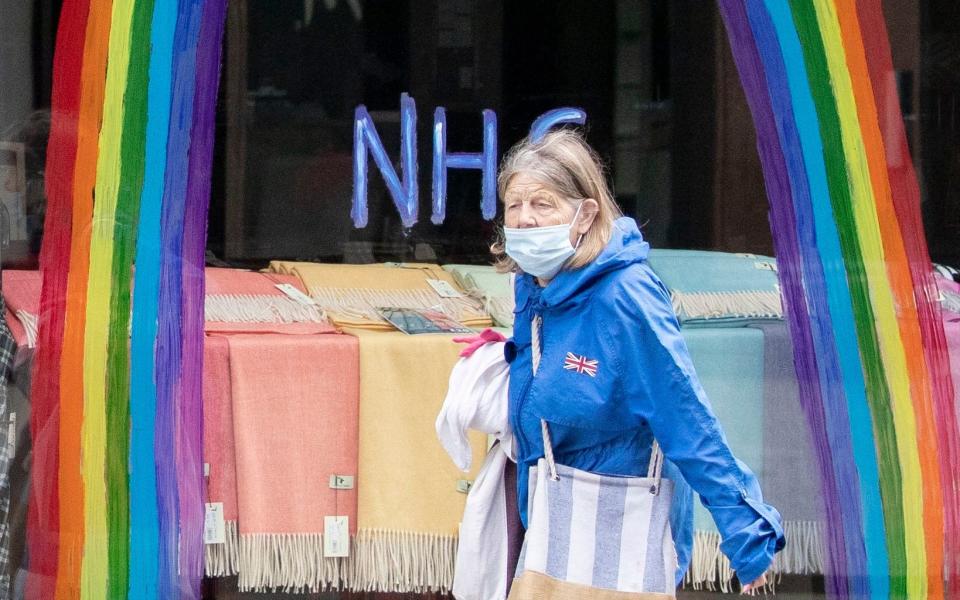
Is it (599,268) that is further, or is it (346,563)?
(346,563)

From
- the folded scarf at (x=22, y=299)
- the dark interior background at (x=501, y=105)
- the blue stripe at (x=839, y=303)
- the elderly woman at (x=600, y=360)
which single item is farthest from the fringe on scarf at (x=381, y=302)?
the elderly woman at (x=600, y=360)

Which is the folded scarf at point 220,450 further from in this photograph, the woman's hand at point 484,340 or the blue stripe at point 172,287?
the woman's hand at point 484,340

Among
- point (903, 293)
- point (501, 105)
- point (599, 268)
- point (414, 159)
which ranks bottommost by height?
point (599, 268)

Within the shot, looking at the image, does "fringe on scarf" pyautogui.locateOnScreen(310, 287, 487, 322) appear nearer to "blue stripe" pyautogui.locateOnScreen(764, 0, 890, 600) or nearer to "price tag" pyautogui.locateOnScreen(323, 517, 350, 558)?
"price tag" pyautogui.locateOnScreen(323, 517, 350, 558)

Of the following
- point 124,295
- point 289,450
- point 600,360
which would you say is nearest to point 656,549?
point 600,360

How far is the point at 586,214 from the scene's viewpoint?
2838mm

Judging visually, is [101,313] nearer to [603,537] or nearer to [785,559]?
[603,537]

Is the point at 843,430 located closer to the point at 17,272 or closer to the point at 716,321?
the point at 716,321

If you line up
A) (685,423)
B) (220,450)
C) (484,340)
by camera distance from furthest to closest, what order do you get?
(220,450) → (484,340) → (685,423)

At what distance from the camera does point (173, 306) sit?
3.88 m

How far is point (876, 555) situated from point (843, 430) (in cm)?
36

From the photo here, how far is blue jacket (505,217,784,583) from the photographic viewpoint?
8.56 ft

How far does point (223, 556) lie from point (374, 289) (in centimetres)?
88

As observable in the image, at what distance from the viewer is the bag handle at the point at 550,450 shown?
271 cm
